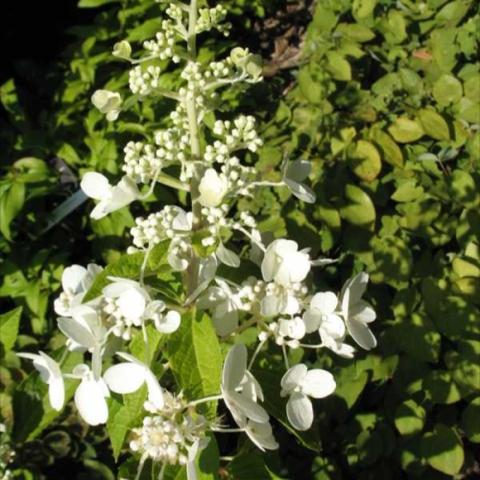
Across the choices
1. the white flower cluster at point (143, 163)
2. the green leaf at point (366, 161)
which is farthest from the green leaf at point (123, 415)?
the green leaf at point (366, 161)

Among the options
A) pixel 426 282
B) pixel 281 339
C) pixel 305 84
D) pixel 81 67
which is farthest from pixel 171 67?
pixel 281 339

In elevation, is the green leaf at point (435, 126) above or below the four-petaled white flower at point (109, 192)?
below

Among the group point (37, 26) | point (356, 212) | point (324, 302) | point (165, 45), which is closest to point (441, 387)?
point (356, 212)

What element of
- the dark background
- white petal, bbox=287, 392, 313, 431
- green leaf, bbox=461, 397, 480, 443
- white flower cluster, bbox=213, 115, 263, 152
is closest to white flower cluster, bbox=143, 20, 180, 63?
white flower cluster, bbox=213, 115, 263, 152

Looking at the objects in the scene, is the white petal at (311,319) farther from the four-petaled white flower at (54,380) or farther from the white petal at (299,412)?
the four-petaled white flower at (54,380)

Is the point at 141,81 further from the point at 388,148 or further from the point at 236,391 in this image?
the point at 388,148

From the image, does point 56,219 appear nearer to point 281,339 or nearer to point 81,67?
point 81,67

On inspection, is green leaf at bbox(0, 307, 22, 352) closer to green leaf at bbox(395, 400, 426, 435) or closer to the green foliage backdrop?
the green foliage backdrop

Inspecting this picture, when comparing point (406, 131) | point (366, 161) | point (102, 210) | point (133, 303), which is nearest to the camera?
point (133, 303)
